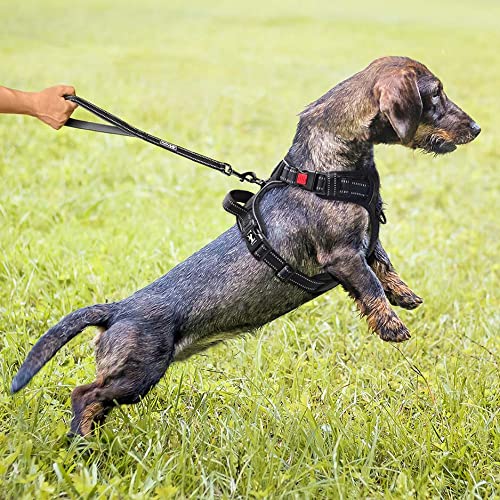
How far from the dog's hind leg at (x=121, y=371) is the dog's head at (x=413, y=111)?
1.27 meters

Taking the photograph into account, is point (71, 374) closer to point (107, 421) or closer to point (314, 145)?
point (107, 421)

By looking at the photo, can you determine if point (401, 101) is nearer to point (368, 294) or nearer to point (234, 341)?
point (368, 294)

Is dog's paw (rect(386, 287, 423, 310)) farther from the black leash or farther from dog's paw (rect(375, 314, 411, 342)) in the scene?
the black leash

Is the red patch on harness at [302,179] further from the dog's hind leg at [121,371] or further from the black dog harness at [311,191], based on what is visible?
the dog's hind leg at [121,371]

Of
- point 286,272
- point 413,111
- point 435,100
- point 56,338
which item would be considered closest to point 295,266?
point 286,272

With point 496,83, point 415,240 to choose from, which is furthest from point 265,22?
point 415,240

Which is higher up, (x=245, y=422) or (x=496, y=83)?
(x=245, y=422)

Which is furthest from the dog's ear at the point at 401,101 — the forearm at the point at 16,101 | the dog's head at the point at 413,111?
the forearm at the point at 16,101

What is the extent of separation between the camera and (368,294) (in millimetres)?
2936

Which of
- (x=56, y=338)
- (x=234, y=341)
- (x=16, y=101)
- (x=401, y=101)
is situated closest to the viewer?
(x=401, y=101)

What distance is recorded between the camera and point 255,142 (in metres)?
9.78

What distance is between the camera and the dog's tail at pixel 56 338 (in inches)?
115

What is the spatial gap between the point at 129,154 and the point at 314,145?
5639 millimetres

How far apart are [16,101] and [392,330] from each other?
1.97 meters
